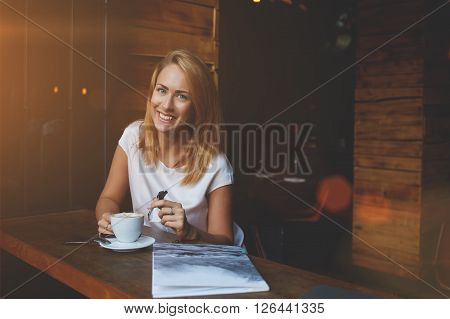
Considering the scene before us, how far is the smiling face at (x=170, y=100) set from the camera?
1.69 meters

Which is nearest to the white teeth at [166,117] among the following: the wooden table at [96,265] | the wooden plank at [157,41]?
the wooden plank at [157,41]

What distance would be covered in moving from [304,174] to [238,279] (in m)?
3.74

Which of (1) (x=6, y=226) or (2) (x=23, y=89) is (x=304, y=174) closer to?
(2) (x=23, y=89)

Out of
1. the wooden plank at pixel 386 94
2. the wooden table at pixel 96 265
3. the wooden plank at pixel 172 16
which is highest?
the wooden plank at pixel 172 16

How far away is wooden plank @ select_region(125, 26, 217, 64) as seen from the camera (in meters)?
1.94

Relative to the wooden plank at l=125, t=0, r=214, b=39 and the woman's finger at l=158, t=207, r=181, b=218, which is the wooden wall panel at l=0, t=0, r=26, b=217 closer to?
the wooden plank at l=125, t=0, r=214, b=39

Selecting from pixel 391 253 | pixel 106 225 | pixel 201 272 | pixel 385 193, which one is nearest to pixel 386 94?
pixel 385 193

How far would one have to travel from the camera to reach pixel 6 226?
131 centimetres

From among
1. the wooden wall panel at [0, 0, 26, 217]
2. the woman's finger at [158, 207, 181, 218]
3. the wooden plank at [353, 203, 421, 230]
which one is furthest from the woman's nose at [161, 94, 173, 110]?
the wooden plank at [353, 203, 421, 230]

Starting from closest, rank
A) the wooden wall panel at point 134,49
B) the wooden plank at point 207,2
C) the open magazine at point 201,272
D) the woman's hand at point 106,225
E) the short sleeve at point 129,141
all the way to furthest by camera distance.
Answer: the open magazine at point 201,272, the woman's hand at point 106,225, the short sleeve at point 129,141, the wooden wall panel at point 134,49, the wooden plank at point 207,2

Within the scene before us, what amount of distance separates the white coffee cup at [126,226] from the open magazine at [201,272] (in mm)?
73

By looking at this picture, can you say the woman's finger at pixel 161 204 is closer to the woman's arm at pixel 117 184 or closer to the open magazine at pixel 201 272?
the open magazine at pixel 201 272

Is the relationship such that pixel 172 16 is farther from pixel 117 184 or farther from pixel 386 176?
pixel 386 176

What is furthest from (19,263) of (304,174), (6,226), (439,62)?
(304,174)
